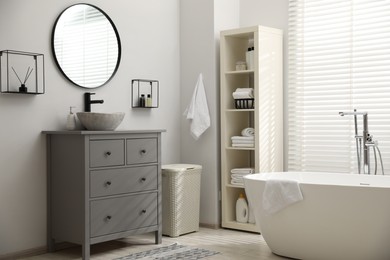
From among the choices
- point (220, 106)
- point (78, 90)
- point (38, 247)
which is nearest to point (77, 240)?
point (38, 247)

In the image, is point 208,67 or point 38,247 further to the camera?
point 208,67

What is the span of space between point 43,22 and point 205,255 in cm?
212

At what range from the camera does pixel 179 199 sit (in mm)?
4551

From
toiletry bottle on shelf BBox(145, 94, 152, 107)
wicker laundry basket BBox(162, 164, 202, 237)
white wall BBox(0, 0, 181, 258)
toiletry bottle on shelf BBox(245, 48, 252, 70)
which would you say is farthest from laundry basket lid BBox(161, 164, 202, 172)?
toiletry bottle on shelf BBox(245, 48, 252, 70)

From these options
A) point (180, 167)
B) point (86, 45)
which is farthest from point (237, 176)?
point (86, 45)

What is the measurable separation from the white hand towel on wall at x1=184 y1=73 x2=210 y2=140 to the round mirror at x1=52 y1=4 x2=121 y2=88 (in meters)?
0.83

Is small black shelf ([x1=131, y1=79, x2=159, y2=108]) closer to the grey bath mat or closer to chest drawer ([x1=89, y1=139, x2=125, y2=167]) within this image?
chest drawer ([x1=89, y1=139, x2=125, y2=167])

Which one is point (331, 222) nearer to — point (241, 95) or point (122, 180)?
point (122, 180)

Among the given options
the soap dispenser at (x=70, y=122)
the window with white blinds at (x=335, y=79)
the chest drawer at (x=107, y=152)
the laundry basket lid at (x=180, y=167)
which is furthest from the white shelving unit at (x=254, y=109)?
the soap dispenser at (x=70, y=122)

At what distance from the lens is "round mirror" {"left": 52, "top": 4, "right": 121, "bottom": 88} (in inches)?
161

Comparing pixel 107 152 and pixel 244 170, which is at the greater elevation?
pixel 107 152

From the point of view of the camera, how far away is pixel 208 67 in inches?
194

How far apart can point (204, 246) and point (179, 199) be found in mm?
513

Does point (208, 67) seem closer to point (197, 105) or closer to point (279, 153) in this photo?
point (197, 105)
